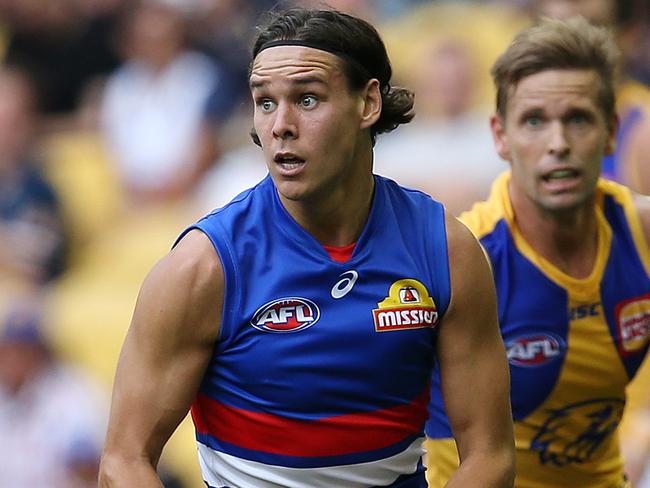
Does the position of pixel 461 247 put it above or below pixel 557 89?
below

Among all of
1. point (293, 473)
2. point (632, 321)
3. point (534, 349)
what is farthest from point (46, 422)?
point (293, 473)

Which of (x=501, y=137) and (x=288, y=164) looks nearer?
(x=288, y=164)

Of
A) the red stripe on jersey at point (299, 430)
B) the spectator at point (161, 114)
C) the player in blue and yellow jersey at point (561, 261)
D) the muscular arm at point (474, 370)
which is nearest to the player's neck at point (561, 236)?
the player in blue and yellow jersey at point (561, 261)

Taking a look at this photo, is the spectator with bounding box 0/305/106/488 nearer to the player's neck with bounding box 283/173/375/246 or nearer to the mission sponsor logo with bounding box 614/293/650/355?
the mission sponsor logo with bounding box 614/293/650/355

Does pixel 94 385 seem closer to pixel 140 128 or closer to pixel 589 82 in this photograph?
pixel 140 128

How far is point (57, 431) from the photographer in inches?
300

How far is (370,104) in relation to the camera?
352 centimetres

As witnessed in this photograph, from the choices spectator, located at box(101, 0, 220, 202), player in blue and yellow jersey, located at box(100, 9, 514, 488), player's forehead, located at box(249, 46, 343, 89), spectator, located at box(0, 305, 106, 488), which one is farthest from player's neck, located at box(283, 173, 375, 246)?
spectator, located at box(101, 0, 220, 202)

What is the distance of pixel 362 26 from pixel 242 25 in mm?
5219

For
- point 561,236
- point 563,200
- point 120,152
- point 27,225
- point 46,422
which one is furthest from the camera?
point 120,152

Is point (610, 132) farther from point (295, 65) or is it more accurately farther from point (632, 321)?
point (295, 65)

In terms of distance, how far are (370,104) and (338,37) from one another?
21 centimetres

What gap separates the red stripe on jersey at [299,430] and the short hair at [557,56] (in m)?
1.43

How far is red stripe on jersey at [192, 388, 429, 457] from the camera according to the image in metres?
3.43
